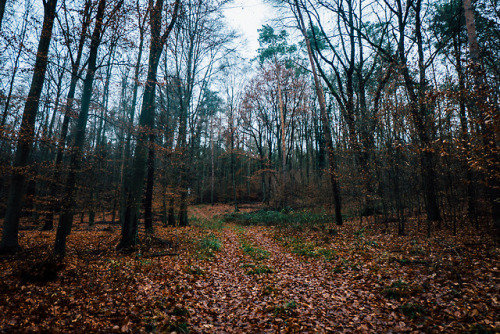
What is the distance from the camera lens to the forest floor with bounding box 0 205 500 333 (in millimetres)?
3223

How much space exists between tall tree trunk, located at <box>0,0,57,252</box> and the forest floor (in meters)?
0.77

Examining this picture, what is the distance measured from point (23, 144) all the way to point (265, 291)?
307 inches

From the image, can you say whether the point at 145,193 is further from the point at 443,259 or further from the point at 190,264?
the point at 443,259

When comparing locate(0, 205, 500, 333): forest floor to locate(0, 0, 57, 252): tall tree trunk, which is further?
locate(0, 0, 57, 252): tall tree trunk

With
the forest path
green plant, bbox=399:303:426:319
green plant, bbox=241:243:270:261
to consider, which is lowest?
the forest path

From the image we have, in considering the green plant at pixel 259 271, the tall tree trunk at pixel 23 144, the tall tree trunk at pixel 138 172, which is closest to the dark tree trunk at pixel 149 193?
the tall tree trunk at pixel 138 172

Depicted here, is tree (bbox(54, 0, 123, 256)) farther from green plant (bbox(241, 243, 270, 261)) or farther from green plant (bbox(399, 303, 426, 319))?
green plant (bbox(399, 303, 426, 319))

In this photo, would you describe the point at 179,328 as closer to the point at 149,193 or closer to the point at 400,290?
the point at 400,290

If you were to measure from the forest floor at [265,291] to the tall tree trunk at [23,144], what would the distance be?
30.3 inches

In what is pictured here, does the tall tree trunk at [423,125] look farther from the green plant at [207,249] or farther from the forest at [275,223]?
the green plant at [207,249]

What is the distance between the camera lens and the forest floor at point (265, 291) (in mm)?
3223

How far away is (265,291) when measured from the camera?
454cm

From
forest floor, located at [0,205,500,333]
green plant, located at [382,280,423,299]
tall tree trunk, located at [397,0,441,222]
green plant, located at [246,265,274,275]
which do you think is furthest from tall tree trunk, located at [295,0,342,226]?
green plant, located at [382,280,423,299]

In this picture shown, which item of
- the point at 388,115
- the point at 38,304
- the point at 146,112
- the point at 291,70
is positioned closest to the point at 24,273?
the point at 38,304
